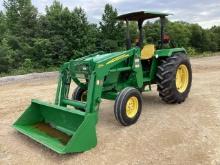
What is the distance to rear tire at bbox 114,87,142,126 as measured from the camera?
19.1 feet

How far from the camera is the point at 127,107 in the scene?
6.01 meters

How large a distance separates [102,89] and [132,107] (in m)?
0.68

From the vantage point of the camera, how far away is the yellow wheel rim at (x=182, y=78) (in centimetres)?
785

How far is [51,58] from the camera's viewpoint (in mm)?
22984

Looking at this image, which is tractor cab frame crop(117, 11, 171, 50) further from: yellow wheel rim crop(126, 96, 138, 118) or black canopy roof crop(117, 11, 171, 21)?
yellow wheel rim crop(126, 96, 138, 118)

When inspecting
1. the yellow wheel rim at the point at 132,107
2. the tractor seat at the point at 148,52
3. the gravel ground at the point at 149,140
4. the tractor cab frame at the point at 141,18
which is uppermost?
the tractor cab frame at the point at 141,18

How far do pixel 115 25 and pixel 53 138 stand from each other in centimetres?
1999

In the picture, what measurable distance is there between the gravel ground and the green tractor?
0.64ft

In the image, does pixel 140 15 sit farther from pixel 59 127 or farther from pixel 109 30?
pixel 109 30

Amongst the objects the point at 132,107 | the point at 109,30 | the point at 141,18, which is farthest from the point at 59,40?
the point at 132,107

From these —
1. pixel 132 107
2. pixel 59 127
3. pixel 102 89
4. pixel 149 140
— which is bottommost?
pixel 149 140

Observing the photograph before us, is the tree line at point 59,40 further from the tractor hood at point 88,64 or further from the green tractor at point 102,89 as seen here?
the tractor hood at point 88,64

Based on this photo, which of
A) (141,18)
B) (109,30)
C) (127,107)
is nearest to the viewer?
(127,107)


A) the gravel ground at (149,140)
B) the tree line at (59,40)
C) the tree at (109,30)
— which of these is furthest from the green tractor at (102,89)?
the tree at (109,30)
